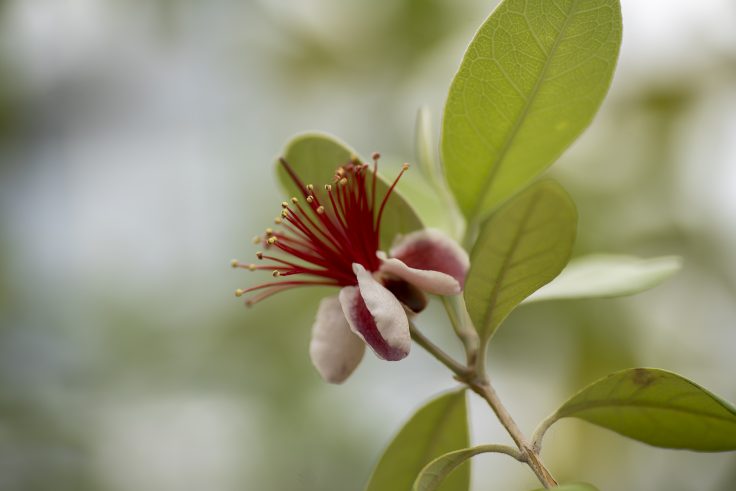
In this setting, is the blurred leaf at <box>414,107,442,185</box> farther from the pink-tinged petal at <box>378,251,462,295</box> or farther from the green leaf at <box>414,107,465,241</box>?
the pink-tinged petal at <box>378,251,462,295</box>

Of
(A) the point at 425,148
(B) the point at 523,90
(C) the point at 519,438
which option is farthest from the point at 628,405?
(A) the point at 425,148

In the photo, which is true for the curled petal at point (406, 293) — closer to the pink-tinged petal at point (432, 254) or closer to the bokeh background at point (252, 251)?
the pink-tinged petal at point (432, 254)

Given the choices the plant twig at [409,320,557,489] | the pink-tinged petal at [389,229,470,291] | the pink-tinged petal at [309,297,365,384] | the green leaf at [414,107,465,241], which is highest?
the green leaf at [414,107,465,241]

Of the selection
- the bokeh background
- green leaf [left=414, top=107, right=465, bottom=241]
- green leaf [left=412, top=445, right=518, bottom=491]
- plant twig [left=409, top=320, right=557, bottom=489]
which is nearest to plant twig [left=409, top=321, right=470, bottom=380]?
plant twig [left=409, top=320, right=557, bottom=489]

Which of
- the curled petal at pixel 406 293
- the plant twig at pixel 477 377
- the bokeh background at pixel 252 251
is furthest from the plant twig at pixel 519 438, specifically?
the bokeh background at pixel 252 251

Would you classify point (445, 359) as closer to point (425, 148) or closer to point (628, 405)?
point (628, 405)

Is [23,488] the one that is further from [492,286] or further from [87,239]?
[492,286]

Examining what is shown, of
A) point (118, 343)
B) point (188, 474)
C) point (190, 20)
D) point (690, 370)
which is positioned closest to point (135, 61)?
point (190, 20)
